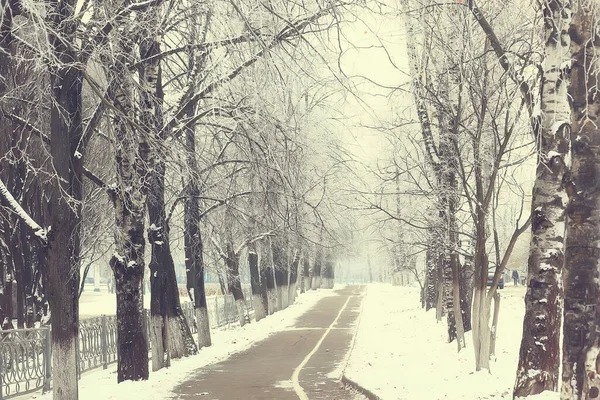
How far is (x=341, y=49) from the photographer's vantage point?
11.2 metres

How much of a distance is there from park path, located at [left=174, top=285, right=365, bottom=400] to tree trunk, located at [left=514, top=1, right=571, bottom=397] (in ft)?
A: 14.8

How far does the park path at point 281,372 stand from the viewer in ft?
48.4

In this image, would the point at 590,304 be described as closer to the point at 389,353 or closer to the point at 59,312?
the point at 59,312

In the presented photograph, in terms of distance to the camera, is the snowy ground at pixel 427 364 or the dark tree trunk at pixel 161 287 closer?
the snowy ground at pixel 427 364

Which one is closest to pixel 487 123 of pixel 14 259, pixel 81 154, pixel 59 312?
pixel 81 154

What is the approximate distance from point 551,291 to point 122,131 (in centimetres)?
885

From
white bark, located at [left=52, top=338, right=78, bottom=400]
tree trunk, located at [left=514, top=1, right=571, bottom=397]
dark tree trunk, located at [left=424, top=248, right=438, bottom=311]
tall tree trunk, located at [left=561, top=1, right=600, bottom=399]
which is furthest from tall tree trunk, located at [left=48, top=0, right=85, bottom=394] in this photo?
dark tree trunk, located at [left=424, top=248, right=438, bottom=311]

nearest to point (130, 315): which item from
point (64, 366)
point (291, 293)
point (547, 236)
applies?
point (64, 366)

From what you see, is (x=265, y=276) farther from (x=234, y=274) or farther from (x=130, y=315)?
(x=130, y=315)

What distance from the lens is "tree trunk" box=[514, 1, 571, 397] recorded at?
32.0ft

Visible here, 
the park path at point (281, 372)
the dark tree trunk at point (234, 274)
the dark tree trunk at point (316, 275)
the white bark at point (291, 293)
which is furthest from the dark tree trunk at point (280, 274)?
the dark tree trunk at point (316, 275)

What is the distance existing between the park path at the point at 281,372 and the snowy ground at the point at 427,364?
1.92 feet

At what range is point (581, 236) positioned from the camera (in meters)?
8.42

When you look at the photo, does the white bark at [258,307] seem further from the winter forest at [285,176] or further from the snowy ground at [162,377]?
the winter forest at [285,176]
